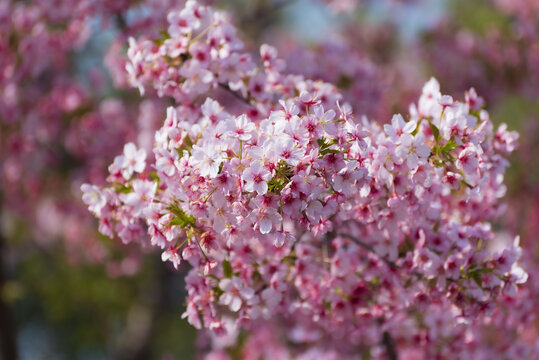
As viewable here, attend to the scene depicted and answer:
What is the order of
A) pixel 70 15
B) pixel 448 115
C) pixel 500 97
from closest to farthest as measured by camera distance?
pixel 448 115, pixel 70 15, pixel 500 97

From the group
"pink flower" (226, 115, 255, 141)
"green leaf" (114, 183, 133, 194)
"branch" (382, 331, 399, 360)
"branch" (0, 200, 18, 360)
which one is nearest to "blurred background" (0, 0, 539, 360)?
"branch" (0, 200, 18, 360)

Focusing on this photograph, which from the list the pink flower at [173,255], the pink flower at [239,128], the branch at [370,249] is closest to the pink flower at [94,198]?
the pink flower at [173,255]

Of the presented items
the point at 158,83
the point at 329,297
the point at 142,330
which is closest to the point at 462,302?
the point at 329,297

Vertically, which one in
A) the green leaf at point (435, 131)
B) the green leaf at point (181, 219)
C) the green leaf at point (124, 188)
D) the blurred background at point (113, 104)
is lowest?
the green leaf at point (181, 219)

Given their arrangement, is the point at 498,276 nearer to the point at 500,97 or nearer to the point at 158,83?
the point at 158,83

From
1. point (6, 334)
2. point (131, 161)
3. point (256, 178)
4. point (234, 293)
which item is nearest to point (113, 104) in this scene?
point (6, 334)

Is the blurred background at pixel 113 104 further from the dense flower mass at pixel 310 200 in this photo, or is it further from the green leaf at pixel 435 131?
the green leaf at pixel 435 131

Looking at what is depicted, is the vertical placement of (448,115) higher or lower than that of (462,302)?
higher

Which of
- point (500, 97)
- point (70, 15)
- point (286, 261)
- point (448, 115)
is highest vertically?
point (500, 97)

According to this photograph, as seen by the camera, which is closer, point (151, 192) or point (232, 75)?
point (151, 192)
